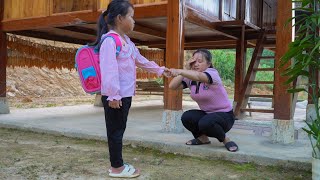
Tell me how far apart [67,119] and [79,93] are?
437 inches

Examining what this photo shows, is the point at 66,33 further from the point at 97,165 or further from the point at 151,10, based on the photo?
the point at 97,165

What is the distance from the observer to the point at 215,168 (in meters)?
3.69

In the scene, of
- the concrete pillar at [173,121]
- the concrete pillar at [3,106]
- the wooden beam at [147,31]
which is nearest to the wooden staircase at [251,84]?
the concrete pillar at [173,121]

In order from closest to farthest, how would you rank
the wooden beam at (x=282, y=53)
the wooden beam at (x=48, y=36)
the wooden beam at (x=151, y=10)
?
1. the wooden beam at (x=282, y=53)
2. the wooden beam at (x=151, y=10)
3. the wooden beam at (x=48, y=36)

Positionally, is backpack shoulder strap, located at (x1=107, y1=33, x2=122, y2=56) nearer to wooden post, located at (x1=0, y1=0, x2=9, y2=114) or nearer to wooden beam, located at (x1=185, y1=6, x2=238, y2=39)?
wooden beam, located at (x1=185, y1=6, x2=238, y2=39)

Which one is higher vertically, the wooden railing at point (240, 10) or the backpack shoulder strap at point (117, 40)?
the wooden railing at point (240, 10)

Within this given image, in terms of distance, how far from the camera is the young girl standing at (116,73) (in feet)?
9.40

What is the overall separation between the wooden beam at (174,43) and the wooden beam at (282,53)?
4.49ft

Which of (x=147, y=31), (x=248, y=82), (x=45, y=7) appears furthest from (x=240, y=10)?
(x=45, y=7)

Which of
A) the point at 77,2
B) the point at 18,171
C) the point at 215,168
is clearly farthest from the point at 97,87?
the point at 77,2

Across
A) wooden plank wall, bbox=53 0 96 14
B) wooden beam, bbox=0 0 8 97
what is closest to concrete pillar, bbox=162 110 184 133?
wooden plank wall, bbox=53 0 96 14

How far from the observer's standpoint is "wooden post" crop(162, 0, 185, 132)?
513 cm

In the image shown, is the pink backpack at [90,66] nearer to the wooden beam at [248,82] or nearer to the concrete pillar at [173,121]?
the concrete pillar at [173,121]

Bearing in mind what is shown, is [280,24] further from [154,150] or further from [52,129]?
[52,129]
